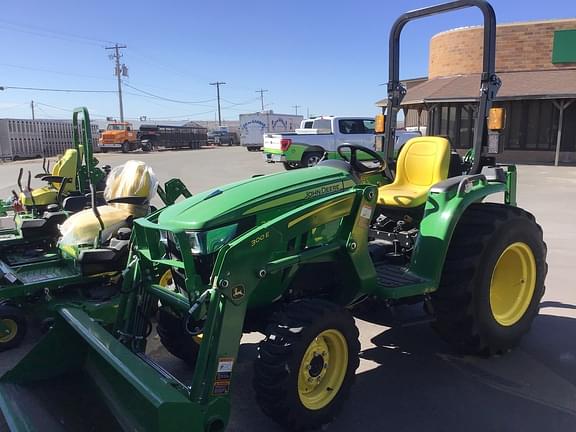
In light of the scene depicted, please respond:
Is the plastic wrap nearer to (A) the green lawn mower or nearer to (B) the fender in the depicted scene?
(A) the green lawn mower

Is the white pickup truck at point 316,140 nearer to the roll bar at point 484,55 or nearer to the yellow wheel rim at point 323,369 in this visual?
the roll bar at point 484,55

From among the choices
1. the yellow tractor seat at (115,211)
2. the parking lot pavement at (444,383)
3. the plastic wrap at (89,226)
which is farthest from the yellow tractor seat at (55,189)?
the parking lot pavement at (444,383)

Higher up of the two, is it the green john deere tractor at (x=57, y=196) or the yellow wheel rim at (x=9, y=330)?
the green john deere tractor at (x=57, y=196)

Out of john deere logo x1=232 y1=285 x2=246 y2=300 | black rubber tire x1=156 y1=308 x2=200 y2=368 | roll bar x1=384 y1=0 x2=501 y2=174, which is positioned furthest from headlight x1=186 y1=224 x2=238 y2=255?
roll bar x1=384 y1=0 x2=501 y2=174

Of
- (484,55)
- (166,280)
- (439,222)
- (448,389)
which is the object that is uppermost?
(484,55)

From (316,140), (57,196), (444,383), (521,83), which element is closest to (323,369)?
(444,383)

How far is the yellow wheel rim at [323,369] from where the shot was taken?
9.25 feet

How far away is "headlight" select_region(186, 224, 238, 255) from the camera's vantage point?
2.88 metres

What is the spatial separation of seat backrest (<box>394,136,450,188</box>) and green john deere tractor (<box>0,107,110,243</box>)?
3281mm

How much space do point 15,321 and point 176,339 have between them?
63.0 inches

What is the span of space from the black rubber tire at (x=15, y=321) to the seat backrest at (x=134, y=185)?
5.11ft

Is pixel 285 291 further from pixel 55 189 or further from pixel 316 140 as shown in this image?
pixel 316 140

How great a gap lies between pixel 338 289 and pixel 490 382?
1.28 meters

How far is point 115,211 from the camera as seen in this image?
17.7 feet
